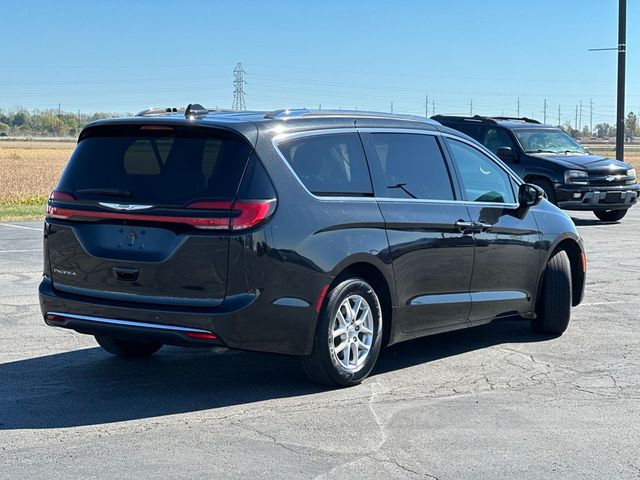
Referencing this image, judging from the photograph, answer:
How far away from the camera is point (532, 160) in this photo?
20.8m

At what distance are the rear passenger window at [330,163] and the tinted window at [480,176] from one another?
1.15 m

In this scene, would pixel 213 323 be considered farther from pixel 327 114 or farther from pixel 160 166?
pixel 327 114

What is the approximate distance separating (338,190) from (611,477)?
8.84ft

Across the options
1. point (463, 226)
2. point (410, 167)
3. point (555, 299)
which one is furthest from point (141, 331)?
point (555, 299)

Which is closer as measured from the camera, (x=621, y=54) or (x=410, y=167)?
(x=410, y=167)

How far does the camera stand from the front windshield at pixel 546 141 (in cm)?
2123

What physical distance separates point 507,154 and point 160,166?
14956mm

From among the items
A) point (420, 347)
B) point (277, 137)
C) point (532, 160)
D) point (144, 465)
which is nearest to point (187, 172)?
point (277, 137)

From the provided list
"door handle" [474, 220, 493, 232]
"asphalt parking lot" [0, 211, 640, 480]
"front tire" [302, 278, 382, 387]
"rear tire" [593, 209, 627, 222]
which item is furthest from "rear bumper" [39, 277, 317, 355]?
"rear tire" [593, 209, 627, 222]

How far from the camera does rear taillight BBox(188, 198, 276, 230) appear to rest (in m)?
6.48

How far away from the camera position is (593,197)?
2042 cm

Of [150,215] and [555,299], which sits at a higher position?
[150,215]

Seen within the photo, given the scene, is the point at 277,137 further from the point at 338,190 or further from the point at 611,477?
the point at 611,477

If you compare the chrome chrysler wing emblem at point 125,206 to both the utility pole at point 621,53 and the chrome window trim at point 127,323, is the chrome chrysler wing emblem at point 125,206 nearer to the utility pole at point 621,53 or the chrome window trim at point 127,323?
the chrome window trim at point 127,323
